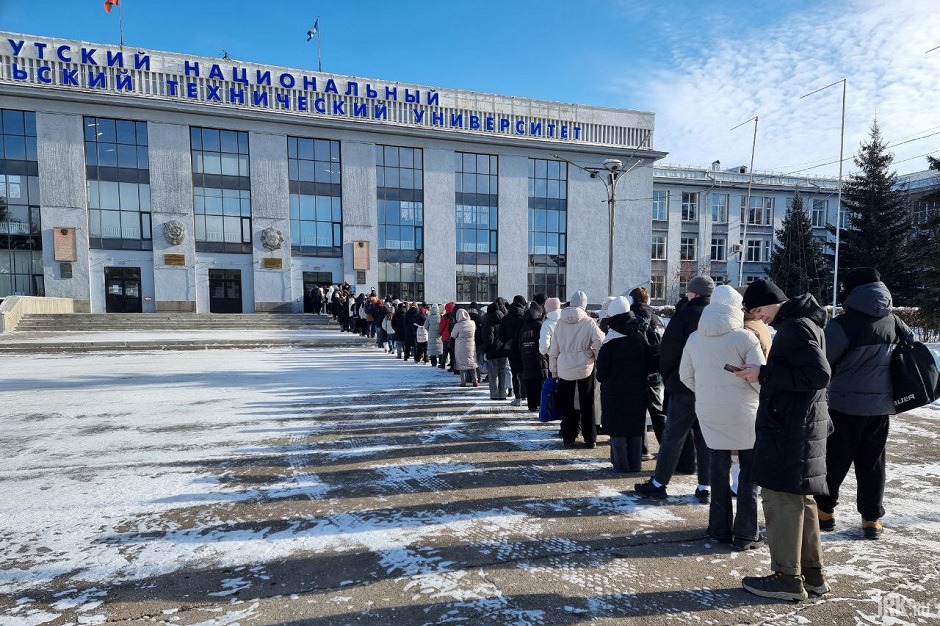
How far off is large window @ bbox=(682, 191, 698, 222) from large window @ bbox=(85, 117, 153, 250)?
4534 cm

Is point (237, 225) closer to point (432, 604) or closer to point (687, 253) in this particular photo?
point (432, 604)

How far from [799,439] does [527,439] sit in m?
3.94

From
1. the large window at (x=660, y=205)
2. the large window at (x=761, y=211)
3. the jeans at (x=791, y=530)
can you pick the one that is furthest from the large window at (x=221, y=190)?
the large window at (x=761, y=211)

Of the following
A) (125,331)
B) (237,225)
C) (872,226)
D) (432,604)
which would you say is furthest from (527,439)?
(872,226)

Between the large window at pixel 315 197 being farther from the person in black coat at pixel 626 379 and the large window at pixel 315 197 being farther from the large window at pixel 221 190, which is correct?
the person in black coat at pixel 626 379

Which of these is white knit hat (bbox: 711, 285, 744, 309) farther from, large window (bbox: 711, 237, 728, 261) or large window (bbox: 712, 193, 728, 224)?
large window (bbox: 712, 193, 728, 224)

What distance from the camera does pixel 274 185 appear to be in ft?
106

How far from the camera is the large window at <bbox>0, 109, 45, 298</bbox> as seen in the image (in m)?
28.2

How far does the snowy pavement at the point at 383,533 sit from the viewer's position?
9.48 feet

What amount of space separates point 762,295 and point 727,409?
2.81 feet

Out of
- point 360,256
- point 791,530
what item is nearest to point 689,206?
point 360,256

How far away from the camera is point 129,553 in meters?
3.52

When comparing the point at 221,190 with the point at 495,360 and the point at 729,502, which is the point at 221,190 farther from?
the point at 729,502

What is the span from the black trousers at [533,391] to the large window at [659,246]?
4458cm
